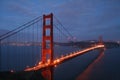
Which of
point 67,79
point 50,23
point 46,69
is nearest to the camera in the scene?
point 46,69

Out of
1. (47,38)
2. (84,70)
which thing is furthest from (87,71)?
(47,38)

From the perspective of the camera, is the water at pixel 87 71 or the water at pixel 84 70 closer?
the water at pixel 87 71

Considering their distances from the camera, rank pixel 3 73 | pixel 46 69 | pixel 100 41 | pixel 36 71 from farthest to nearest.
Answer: pixel 100 41 < pixel 46 69 < pixel 36 71 < pixel 3 73

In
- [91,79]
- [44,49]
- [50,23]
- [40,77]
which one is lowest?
[91,79]

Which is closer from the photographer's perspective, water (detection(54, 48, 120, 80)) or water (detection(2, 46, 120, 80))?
water (detection(54, 48, 120, 80))

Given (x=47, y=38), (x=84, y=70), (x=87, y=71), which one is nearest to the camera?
(x=47, y=38)

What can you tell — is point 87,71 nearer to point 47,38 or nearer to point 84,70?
point 84,70

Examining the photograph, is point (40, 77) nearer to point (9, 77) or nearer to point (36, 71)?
point (36, 71)

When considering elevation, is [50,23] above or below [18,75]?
above

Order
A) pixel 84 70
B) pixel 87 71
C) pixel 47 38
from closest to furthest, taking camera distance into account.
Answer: pixel 47 38, pixel 87 71, pixel 84 70

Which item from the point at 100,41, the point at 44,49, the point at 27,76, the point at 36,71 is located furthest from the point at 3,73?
the point at 100,41

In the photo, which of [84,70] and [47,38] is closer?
[47,38]
